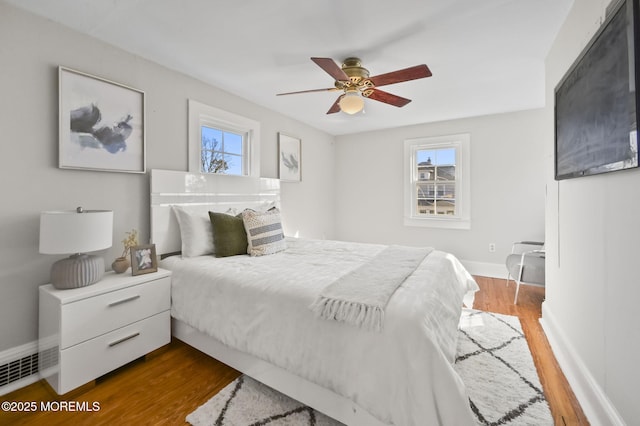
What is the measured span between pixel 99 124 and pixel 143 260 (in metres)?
1.10

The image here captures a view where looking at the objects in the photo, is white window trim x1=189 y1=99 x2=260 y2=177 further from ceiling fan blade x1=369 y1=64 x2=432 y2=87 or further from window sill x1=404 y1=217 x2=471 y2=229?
window sill x1=404 y1=217 x2=471 y2=229

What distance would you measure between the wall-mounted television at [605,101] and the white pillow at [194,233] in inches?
106

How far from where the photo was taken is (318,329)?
144cm

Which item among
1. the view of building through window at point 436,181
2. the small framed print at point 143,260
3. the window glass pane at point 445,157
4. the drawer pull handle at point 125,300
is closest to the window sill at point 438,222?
the view of building through window at point 436,181

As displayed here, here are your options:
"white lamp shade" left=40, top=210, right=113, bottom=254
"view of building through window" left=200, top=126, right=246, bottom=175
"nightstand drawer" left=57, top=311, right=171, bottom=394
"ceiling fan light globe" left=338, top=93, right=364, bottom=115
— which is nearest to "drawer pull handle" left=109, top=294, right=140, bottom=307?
"nightstand drawer" left=57, top=311, right=171, bottom=394

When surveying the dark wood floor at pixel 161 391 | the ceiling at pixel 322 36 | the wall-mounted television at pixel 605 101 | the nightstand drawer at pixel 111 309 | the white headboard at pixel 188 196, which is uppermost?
the ceiling at pixel 322 36

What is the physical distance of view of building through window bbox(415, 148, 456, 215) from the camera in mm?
4523

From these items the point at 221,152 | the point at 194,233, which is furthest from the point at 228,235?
the point at 221,152

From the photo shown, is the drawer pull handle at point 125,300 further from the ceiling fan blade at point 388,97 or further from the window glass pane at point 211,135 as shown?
the ceiling fan blade at point 388,97

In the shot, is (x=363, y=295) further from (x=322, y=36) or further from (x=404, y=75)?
(x=322, y=36)

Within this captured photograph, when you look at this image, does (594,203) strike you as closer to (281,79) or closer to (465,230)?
(281,79)

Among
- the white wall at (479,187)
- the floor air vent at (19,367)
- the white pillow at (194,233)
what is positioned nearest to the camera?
the floor air vent at (19,367)

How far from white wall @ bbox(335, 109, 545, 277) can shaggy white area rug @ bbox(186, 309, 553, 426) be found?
234 centimetres

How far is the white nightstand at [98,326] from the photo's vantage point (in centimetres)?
166
